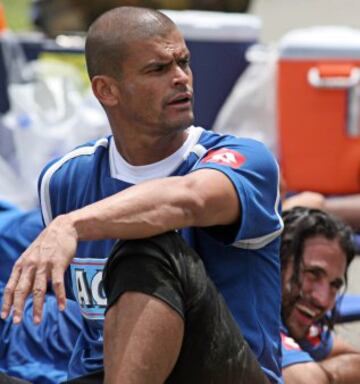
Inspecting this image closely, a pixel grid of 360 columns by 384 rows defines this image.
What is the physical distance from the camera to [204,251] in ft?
8.25

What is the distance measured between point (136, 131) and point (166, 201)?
34 cm

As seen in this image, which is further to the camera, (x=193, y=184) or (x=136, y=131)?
(x=136, y=131)

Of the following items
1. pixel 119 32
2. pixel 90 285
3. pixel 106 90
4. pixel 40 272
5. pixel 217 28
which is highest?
pixel 119 32

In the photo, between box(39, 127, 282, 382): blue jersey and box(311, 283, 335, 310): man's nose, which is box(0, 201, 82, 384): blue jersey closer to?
box(39, 127, 282, 382): blue jersey

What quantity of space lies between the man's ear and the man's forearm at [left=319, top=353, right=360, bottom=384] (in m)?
1.08

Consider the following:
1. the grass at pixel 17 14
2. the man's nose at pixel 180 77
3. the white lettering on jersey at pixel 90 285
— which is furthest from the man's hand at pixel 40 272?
the grass at pixel 17 14

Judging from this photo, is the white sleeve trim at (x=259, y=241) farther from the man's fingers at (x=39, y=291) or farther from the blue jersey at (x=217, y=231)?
the man's fingers at (x=39, y=291)

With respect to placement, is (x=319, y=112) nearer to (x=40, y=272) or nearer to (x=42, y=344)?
(x=42, y=344)

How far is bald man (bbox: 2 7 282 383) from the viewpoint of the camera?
2.18 metres

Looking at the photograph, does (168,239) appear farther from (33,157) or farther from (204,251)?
(33,157)

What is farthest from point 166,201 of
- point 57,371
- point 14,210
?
point 14,210

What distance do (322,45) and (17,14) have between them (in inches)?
283

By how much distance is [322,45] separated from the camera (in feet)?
17.1

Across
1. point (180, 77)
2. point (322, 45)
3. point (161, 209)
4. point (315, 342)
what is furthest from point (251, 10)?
point (161, 209)
